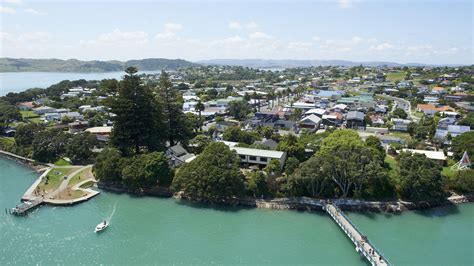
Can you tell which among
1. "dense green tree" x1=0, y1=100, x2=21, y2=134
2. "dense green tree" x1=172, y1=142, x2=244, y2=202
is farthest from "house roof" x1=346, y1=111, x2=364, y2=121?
"dense green tree" x1=0, y1=100, x2=21, y2=134

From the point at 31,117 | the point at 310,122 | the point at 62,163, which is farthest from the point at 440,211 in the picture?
the point at 31,117

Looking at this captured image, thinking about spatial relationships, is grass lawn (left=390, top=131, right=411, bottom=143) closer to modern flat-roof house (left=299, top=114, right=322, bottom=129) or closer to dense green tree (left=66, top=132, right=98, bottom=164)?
modern flat-roof house (left=299, top=114, right=322, bottom=129)

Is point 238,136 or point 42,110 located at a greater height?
point 238,136

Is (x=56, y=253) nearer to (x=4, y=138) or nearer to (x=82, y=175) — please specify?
(x=82, y=175)

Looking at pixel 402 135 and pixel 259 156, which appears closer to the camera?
pixel 259 156

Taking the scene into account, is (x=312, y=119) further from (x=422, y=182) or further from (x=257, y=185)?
(x=257, y=185)
